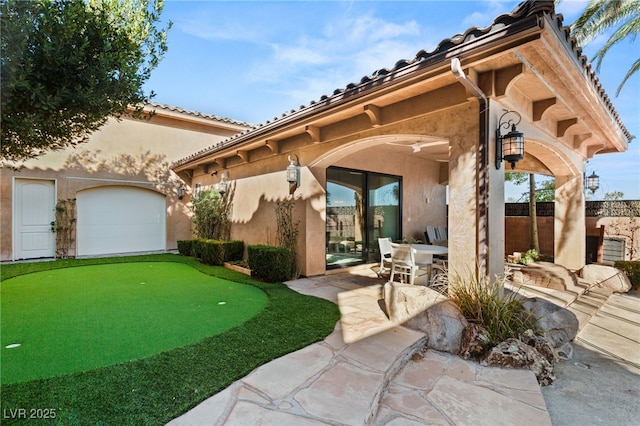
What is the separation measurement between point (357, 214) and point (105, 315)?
636 centimetres

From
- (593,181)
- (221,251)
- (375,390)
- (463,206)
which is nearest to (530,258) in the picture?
(593,181)

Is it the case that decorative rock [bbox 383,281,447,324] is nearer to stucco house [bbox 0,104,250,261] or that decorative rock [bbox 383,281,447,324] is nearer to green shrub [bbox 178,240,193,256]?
green shrub [bbox 178,240,193,256]

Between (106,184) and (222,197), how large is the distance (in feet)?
15.1

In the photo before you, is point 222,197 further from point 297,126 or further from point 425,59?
point 425,59

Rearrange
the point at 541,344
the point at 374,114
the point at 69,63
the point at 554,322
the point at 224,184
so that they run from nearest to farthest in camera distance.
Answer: the point at 69,63, the point at 541,344, the point at 554,322, the point at 374,114, the point at 224,184

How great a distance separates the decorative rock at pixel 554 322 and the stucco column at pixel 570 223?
499cm

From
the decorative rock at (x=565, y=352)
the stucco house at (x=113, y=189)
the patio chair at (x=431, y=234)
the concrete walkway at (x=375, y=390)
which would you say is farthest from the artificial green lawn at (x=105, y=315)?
the patio chair at (x=431, y=234)

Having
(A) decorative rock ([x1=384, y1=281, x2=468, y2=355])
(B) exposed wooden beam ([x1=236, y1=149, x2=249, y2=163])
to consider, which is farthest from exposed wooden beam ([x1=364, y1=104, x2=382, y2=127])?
(B) exposed wooden beam ([x1=236, y1=149, x2=249, y2=163])

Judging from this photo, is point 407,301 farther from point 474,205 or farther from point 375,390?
point 375,390

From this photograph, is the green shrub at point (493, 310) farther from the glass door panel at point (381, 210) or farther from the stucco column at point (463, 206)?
the glass door panel at point (381, 210)

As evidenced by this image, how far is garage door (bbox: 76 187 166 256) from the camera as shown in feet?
36.0

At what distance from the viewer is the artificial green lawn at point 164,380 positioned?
7.48 feet

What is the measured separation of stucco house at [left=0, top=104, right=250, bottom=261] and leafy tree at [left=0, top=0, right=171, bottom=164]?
8.19 metres

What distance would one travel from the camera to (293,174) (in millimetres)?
7328
